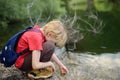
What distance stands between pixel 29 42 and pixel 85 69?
1.68 meters

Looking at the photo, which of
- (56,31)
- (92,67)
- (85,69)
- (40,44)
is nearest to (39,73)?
(40,44)

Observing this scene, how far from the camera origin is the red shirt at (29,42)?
3404mm

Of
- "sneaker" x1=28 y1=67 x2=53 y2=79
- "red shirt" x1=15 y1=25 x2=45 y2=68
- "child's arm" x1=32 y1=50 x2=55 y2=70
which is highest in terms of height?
"red shirt" x1=15 y1=25 x2=45 y2=68

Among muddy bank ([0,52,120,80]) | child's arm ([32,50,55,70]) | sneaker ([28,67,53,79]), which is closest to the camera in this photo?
child's arm ([32,50,55,70])

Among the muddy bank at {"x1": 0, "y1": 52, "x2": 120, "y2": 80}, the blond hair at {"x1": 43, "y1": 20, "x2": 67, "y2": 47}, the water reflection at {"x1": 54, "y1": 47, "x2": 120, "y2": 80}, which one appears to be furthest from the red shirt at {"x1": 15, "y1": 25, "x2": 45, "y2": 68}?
the water reflection at {"x1": 54, "y1": 47, "x2": 120, "y2": 80}

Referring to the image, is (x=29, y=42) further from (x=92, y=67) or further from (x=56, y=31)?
(x=92, y=67)

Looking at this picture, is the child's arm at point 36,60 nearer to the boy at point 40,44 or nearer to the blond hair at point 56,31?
the boy at point 40,44

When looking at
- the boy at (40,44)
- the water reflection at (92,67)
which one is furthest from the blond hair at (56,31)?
the water reflection at (92,67)

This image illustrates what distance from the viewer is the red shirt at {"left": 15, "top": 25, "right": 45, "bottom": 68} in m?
3.40

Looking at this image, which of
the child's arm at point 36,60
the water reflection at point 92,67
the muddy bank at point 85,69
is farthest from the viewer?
the water reflection at point 92,67

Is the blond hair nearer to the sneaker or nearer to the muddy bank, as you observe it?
the sneaker

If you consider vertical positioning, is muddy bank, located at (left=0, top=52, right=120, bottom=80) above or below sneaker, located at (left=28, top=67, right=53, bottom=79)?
below

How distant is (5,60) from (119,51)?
154 inches

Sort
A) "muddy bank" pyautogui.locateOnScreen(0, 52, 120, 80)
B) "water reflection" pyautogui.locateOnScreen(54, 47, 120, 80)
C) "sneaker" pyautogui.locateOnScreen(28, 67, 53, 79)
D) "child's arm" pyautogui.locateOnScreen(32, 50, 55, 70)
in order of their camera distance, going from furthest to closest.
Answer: "water reflection" pyautogui.locateOnScreen(54, 47, 120, 80), "muddy bank" pyautogui.locateOnScreen(0, 52, 120, 80), "sneaker" pyautogui.locateOnScreen(28, 67, 53, 79), "child's arm" pyautogui.locateOnScreen(32, 50, 55, 70)
